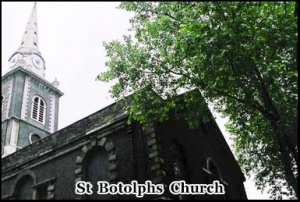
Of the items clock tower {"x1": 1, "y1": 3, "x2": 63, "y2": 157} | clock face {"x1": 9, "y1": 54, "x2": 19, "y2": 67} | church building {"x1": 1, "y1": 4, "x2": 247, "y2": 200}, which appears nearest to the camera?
church building {"x1": 1, "y1": 4, "x2": 247, "y2": 200}

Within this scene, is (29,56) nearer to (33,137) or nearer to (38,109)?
(38,109)

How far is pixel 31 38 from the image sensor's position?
3881cm

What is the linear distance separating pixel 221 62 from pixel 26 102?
80.7ft

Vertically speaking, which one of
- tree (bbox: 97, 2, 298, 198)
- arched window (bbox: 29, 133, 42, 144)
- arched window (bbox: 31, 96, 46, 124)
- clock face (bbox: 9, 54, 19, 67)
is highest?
clock face (bbox: 9, 54, 19, 67)

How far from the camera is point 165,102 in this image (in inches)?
487

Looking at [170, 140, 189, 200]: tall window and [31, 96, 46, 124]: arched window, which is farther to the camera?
[31, 96, 46, 124]: arched window

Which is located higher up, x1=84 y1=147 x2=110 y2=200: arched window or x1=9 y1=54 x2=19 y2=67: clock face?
x1=9 y1=54 x2=19 y2=67: clock face

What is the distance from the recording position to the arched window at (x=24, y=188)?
14891 millimetres

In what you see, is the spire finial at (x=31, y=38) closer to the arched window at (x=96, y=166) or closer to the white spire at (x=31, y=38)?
the white spire at (x=31, y=38)

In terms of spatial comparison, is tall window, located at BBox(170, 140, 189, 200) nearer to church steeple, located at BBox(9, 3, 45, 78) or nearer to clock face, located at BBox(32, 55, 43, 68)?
church steeple, located at BBox(9, 3, 45, 78)

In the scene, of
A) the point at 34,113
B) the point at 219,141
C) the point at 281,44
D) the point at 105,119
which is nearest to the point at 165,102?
the point at 105,119

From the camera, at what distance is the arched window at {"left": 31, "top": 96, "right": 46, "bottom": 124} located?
3108 centimetres

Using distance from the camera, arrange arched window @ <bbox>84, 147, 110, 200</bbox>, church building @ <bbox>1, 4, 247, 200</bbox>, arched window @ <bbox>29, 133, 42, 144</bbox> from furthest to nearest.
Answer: arched window @ <bbox>29, 133, 42, 144</bbox> < arched window @ <bbox>84, 147, 110, 200</bbox> < church building @ <bbox>1, 4, 247, 200</bbox>

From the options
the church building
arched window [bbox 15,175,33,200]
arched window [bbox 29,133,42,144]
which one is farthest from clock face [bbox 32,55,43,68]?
arched window [bbox 15,175,33,200]
